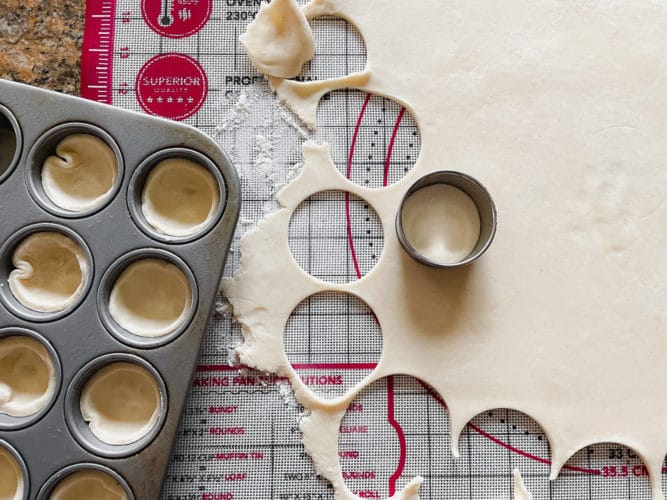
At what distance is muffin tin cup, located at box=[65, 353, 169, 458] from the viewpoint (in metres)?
1.06

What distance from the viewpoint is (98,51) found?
129 centimetres

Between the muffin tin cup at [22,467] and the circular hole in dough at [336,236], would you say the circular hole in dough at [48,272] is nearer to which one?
the muffin tin cup at [22,467]

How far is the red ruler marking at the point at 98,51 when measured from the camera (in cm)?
128

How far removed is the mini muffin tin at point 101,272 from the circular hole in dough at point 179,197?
0.08 ft

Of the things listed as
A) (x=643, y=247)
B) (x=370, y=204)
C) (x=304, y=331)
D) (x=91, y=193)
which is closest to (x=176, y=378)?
(x=304, y=331)

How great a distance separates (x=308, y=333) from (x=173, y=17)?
2.33ft

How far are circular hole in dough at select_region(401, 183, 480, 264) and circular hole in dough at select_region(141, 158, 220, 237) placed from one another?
1.21 ft

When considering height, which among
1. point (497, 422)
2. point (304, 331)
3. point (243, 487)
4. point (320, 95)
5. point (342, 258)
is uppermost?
point (320, 95)

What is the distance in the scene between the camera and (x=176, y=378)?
108 cm

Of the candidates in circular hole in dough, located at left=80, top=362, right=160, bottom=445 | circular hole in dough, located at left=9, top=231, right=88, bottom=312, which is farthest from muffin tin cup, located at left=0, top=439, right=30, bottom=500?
circular hole in dough, located at left=9, top=231, right=88, bottom=312

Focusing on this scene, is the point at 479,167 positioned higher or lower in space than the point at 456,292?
higher

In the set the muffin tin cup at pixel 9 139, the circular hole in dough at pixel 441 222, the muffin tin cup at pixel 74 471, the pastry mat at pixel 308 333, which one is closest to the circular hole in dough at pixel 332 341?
the pastry mat at pixel 308 333

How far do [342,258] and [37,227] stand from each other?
1.83ft

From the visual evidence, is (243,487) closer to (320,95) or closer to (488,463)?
(488,463)
